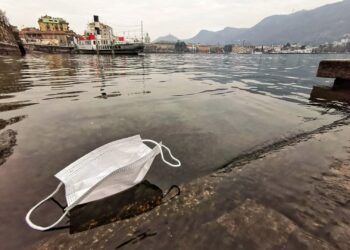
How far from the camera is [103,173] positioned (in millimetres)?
2412

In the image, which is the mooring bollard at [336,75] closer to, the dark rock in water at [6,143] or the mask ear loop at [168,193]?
the mask ear loop at [168,193]

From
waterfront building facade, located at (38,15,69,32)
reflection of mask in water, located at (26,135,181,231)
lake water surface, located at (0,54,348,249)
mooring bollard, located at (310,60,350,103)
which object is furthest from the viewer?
waterfront building facade, located at (38,15,69,32)

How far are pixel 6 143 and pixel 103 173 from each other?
2.49m

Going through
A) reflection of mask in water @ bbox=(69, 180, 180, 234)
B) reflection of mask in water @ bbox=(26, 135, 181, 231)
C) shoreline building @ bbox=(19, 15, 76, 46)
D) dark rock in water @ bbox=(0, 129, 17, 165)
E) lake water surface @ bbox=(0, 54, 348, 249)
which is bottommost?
lake water surface @ bbox=(0, 54, 348, 249)

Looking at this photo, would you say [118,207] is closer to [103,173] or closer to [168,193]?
[103,173]

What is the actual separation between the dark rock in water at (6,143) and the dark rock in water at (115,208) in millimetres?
1849

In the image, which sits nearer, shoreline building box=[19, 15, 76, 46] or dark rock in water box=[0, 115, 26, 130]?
dark rock in water box=[0, 115, 26, 130]

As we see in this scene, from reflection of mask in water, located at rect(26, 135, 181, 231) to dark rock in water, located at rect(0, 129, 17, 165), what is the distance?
1.51m

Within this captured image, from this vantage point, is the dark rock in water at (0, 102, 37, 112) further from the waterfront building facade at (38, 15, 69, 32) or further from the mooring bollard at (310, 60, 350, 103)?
the waterfront building facade at (38, 15, 69, 32)

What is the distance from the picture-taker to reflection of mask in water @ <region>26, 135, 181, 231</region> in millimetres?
2209

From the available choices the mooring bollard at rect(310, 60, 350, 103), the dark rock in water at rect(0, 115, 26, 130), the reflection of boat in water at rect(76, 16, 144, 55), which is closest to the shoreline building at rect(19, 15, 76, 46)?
the reflection of boat in water at rect(76, 16, 144, 55)

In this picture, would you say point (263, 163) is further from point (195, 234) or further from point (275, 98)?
point (275, 98)

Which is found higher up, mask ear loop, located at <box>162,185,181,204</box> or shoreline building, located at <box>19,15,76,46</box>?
shoreline building, located at <box>19,15,76,46</box>

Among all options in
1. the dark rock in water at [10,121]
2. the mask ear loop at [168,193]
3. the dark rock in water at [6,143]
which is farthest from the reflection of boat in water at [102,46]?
the mask ear loop at [168,193]
